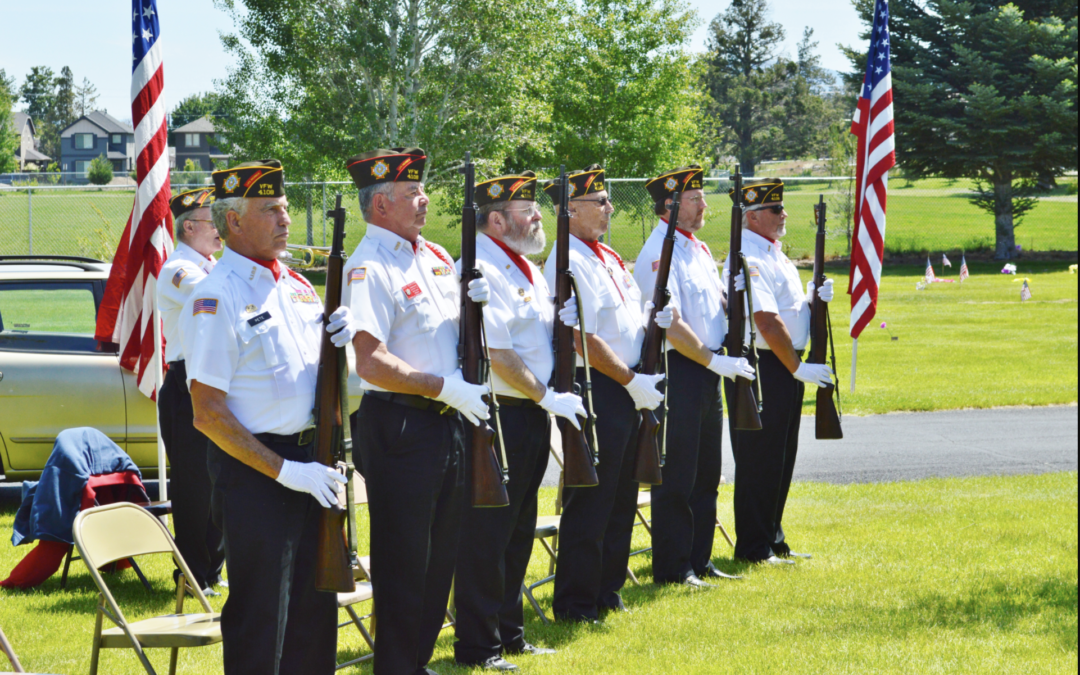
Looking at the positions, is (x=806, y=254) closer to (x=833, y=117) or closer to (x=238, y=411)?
(x=238, y=411)

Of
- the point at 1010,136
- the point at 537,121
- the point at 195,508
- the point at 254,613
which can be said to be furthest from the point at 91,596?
the point at 1010,136

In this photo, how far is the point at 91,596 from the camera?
6.13 m

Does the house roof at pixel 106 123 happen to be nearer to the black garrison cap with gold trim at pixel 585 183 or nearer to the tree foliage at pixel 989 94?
the tree foliage at pixel 989 94

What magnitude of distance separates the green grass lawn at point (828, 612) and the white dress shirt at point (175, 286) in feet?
4.88

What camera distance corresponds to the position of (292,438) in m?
3.76

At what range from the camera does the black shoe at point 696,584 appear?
20.2 ft

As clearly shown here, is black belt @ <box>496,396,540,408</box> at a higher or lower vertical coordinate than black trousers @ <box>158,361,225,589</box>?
higher

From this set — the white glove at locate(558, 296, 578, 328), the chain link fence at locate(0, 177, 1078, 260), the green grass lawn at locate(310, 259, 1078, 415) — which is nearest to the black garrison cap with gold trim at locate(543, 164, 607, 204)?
the white glove at locate(558, 296, 578, 328)

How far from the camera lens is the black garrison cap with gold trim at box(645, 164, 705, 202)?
20.9 feet

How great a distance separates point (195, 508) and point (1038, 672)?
4279mm

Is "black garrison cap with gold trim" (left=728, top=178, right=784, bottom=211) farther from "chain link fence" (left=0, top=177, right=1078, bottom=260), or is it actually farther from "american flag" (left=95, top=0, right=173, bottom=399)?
"chain link fence" (left=0, top=177, right=1078, bottom=260)

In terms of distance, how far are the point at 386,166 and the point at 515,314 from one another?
95 centimetres

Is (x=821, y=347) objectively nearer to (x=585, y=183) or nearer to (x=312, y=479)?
(x=585, y=183)

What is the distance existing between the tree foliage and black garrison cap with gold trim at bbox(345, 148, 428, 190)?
1435 inches
